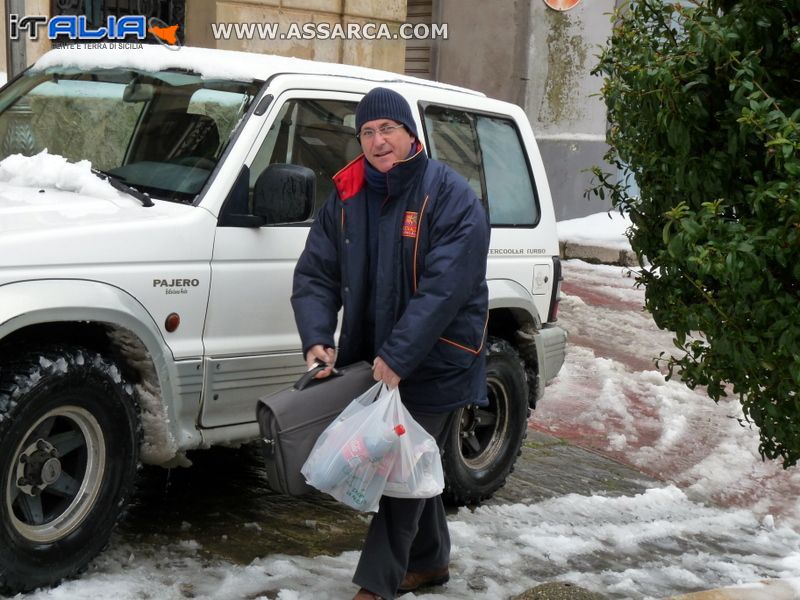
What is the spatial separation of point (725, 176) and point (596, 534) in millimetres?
2107

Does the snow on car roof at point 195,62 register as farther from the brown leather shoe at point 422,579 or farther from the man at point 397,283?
the brown leather shoe at point 422,579

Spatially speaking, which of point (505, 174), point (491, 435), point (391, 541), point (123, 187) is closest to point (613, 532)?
point (491, 435)

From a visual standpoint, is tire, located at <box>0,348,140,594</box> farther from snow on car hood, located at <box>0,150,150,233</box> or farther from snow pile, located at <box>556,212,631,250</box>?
snow pile, located at <box>556,212,631,250</box>

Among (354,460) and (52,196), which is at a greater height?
(52,196)

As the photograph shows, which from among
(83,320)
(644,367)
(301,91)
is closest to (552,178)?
(644,367)

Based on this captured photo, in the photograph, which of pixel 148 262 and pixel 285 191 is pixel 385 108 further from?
pixel 148 262

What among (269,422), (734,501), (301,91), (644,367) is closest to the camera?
(269,422)

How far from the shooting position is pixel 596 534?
5.57 m

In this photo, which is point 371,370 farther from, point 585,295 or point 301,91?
point 585,295

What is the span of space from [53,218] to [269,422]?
1.05m

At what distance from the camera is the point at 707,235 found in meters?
4.02

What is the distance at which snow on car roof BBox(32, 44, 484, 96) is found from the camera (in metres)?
4.79

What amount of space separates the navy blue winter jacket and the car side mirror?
0.20 m

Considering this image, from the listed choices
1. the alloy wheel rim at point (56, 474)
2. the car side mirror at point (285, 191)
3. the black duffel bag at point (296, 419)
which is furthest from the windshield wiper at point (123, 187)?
the black duffel bag at point (296, 419)
